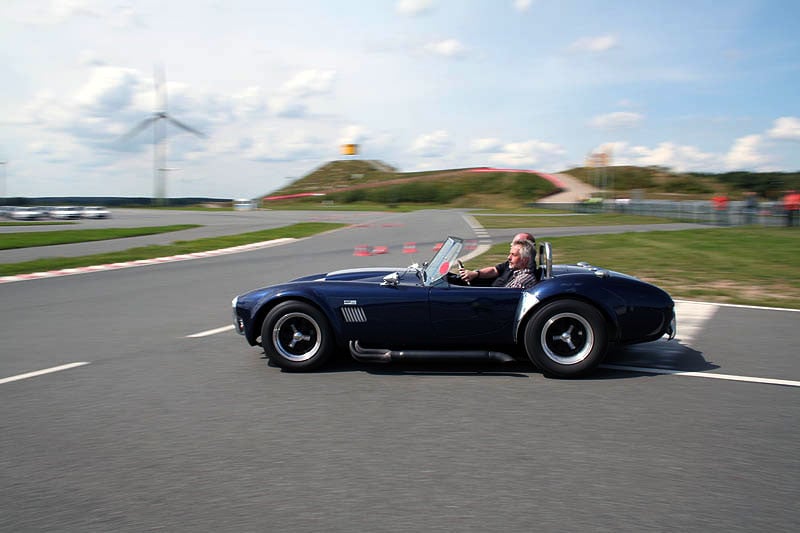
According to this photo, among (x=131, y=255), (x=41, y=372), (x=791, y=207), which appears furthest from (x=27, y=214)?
(x=41, y=372)

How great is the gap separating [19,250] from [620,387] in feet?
64.0

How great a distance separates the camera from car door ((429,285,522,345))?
5.43m

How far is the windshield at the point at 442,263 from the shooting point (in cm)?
562

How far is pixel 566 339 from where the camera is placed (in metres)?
5.41

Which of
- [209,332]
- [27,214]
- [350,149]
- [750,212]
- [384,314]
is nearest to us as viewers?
[384,314]

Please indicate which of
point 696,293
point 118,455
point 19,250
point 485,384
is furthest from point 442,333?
point 19,250

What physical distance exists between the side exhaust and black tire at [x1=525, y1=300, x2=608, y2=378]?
0.78 ft

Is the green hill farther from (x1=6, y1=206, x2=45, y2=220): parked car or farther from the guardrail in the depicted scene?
the guardrail

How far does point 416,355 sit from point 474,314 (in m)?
0.54

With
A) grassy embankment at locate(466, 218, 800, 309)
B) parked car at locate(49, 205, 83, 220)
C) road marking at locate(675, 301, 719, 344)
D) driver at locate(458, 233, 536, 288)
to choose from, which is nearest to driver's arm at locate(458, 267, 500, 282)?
driver at locate(458, 233, 536, 288)

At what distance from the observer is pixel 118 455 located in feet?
12.4

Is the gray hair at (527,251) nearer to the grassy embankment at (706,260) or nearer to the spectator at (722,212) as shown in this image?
the grassy embankment at (706,260)

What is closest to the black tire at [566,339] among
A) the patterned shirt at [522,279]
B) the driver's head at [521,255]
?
the patterned shirt at [522,279]

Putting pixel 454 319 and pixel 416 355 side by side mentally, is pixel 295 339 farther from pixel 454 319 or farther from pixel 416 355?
pixel 454 319
